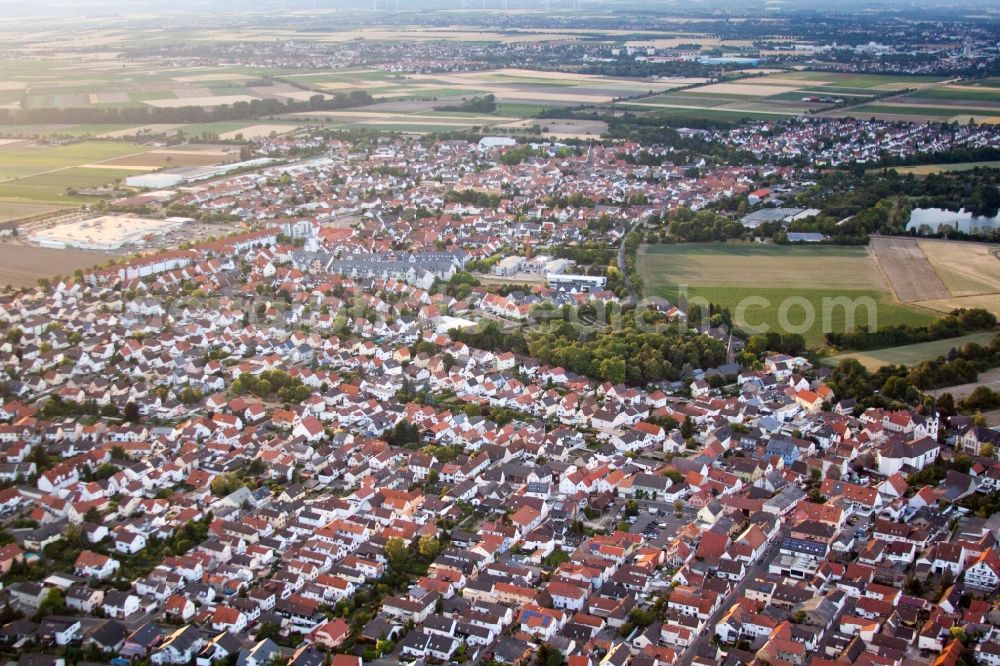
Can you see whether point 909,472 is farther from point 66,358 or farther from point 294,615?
point 66,358

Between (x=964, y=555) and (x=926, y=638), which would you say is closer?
(x=926, y=638)

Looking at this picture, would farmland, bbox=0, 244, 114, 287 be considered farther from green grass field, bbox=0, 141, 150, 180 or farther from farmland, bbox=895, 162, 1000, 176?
farmland, bbox=895, 162, 1000, 176

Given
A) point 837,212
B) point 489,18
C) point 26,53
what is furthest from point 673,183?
point 489,18

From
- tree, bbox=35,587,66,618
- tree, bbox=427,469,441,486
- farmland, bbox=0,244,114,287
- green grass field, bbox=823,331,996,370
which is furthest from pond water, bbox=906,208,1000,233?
tree, bbox=35,587,66,618

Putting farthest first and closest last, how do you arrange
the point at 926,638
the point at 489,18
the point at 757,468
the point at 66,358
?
1. the point at 489,18
2. the point at 66,358
3. the point at 757,468
4. the point at 926,638

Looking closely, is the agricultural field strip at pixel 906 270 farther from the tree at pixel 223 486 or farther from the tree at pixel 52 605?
the tree at pixel 52 605

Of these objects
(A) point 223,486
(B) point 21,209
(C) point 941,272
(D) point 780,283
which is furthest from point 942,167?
(A) point 223,486

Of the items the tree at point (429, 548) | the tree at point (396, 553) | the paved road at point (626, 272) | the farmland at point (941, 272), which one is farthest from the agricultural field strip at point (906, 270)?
the tree at point (396, 553)
